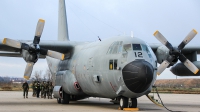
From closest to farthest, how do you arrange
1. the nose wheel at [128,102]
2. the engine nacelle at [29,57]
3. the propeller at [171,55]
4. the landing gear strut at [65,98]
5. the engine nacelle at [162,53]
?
the nose wheel at [128,102] < the propeller at [171,55] < the engine nacelle at [29,57] < the engine nacelle at [162,53] < the landing gear strut at [65,98]

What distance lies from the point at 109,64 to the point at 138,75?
192 cm

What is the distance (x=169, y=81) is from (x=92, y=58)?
326 ft

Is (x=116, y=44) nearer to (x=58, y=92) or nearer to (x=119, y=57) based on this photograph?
(x=119, y=57)

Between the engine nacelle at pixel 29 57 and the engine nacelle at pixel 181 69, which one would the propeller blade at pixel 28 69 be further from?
the engine nacelle at pixel 181 69

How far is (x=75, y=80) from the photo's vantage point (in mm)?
19516

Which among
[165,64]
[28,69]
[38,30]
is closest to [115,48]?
[165,64]

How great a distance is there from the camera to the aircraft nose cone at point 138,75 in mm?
14531

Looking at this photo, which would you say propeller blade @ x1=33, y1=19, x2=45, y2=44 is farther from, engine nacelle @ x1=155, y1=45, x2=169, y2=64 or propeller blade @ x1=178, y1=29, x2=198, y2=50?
propeller blade @ x1=178, y1=29, x2=198, y2=50

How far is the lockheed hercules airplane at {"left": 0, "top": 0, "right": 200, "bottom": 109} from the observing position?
15.0m

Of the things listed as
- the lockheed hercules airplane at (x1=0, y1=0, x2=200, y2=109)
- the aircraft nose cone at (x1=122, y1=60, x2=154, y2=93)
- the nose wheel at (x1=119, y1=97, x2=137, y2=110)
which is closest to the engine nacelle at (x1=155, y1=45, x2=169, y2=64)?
the lockheed hercules airplane at (x1=0, y1=0, x2=200, y2=109)

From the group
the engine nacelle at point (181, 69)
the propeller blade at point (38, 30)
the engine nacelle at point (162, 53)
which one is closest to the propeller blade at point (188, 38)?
the engine nacelle at point (162, 53)

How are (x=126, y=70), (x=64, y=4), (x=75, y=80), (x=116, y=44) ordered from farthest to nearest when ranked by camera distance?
(x=64, y=4) < (x=75, y=80) < (x=116, y=44) < (x=126, y=70)

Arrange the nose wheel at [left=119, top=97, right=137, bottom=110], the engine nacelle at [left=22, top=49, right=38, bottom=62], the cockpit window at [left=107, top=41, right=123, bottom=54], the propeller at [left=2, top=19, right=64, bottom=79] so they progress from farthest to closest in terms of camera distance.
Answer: the engine nacelle at [left=22, top=49, right=38, bottom=62]
the propeller at [left=2, top=19, right=64, bottom=79]
the cockpit window at [left=107, top=41, right=123, bottom=54]
the nose wheel at [left=119, top=97, right=137, bottom=110]

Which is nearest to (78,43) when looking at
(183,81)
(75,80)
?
(75,80)
